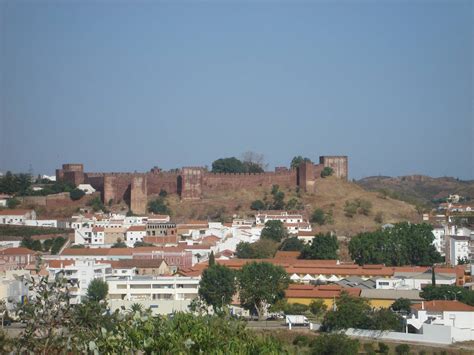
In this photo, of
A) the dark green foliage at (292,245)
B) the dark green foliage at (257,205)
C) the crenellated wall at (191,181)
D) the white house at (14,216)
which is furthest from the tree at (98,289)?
the dark green foliage at (257,205)

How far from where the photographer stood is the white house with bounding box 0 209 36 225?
49.4 meters

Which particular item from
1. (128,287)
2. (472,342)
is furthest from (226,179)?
(472,342)

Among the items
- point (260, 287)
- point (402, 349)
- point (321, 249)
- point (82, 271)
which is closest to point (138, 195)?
point (321, 249)

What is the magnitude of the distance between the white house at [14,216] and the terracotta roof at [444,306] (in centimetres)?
2616

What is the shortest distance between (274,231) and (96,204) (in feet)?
38.0

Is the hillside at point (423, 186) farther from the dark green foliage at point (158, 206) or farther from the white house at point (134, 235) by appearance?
the white house at point (134, 235)

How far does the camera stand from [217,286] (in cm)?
3181

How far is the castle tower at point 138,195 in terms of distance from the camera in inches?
2117

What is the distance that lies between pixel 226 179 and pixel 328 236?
49.7 ft

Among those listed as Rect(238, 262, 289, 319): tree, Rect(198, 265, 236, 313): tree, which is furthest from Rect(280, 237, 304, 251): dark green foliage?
Rect(198, 265, 236, 313): tree

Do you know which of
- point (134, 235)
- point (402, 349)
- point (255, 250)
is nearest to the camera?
point (402, 349)

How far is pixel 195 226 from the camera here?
47.6 meters

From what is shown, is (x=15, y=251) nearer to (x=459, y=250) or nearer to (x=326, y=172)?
(x=459, y=250)

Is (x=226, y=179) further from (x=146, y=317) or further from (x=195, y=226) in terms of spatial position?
(x=146, y=317)
